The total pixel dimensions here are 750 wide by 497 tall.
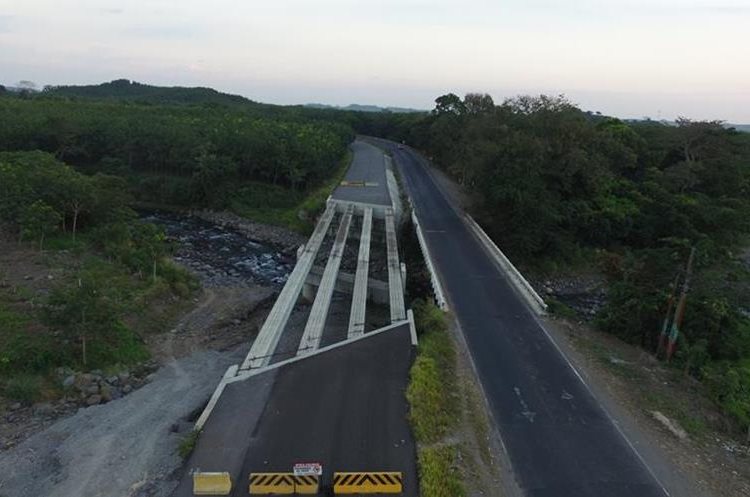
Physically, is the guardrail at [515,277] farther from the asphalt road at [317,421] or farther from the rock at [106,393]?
the rock at [106,393]

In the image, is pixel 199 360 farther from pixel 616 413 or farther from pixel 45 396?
pixel 616 413

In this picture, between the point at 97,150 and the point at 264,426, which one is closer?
the point at 264,426

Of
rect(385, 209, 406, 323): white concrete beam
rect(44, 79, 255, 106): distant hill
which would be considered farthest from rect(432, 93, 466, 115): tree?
rect(44, 79, 255, 106): distant hill

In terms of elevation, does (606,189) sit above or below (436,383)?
above

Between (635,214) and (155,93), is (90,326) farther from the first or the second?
(155,93)

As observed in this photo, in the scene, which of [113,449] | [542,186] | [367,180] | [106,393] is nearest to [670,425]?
[113,449]

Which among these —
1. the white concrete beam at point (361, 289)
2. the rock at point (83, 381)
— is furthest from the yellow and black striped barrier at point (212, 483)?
the rock at point (83, 381)

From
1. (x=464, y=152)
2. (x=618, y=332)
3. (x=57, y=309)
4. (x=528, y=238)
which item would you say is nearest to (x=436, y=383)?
(x=618, y=332)
